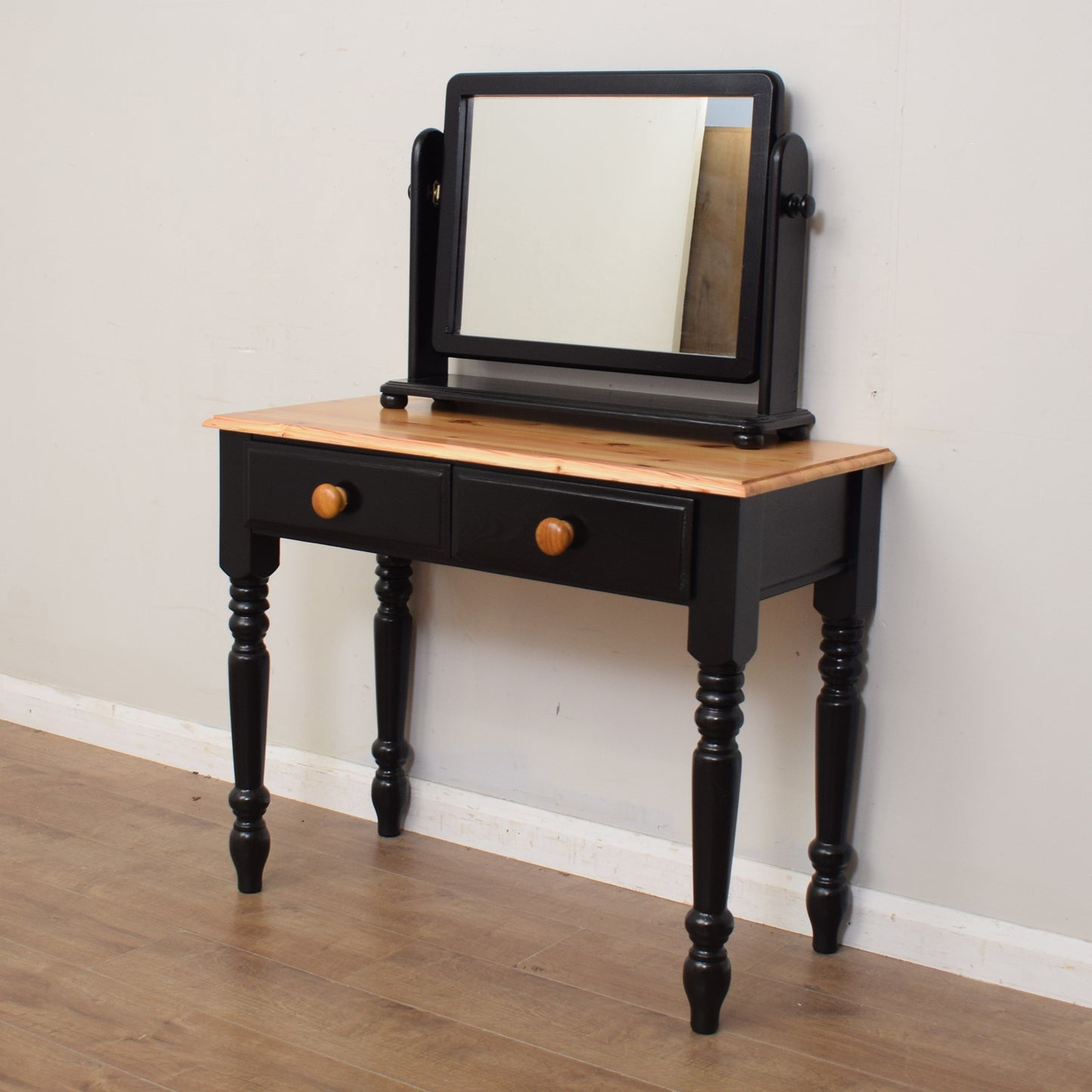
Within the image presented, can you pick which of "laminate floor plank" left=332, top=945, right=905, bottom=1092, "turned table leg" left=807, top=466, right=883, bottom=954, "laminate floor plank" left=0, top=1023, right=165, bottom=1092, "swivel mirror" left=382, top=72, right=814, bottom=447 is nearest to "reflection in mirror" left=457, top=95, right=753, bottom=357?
"swivel mirror" left=382, top=72, right=814, bottom=447

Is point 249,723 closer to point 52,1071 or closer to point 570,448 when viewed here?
point 52,1071

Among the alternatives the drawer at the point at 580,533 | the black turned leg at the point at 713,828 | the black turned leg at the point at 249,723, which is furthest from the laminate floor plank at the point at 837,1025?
the drawer at the point at 580,533

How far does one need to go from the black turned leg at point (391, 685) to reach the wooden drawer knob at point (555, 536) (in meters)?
0.76

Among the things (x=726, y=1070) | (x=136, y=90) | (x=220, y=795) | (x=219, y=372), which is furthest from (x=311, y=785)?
(x=136, y=90)

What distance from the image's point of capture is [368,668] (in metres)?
2.83

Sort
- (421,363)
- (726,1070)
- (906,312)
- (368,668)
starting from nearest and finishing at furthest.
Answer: (726,1070)
(906,312)
(421,363)
(368,668)

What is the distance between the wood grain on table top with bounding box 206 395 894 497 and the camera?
1867 millimetres

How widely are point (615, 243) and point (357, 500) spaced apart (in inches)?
23.7

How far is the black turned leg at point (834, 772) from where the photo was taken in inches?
87.0

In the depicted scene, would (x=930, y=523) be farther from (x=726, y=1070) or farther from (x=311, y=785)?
(x=311, y=785)

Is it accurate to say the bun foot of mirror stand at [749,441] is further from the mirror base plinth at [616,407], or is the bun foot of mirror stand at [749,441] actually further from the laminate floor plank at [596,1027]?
the laminate floor plank at [596,1027]

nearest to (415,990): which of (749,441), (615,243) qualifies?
(749,441)

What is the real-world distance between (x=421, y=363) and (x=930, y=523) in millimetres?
915

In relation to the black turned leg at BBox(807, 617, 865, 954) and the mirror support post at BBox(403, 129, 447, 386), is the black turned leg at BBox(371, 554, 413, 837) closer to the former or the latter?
the mirror support post at BBox(403, 129, 447, 386)
